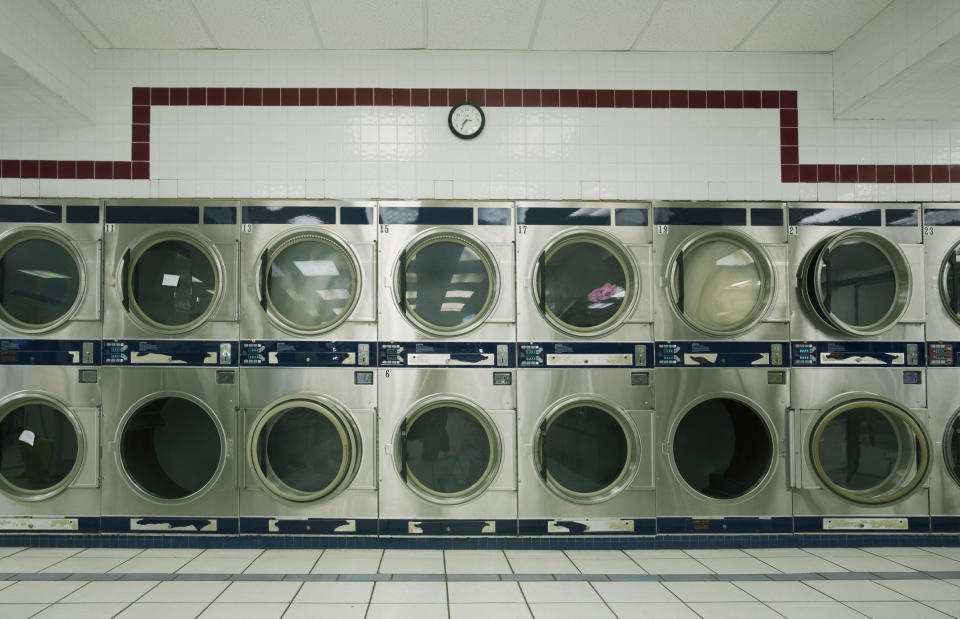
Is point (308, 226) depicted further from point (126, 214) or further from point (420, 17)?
point (420, 17)

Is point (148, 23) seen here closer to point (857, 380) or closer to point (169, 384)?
point (169, 384)

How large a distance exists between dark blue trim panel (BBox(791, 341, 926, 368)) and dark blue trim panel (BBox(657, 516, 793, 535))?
1.09 m

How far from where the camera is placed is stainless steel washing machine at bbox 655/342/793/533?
3.88m

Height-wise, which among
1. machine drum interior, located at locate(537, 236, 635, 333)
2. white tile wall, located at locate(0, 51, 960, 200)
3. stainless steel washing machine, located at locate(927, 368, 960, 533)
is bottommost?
stainless steel washing machine, located at locate(927, 368, 960, 533)

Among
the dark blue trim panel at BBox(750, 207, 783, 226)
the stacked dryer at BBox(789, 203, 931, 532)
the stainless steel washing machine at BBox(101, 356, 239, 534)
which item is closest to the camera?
the stainless steel washing machine at BBox(101, 356, 239, 534)

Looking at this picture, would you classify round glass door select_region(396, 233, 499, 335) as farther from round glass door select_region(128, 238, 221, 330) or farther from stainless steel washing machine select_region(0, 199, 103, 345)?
stainless steel washing machine select_region(0, 199, 103, 345)

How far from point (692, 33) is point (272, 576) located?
14.5 ft

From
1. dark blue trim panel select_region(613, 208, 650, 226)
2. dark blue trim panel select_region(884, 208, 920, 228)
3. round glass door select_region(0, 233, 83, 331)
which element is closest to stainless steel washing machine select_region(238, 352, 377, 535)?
round glass door select_region(0, 233, 83, 331)

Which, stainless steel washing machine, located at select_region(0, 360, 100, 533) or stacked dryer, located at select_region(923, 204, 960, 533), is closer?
stainless steel washing machine, located at select_region(0, 360, 100, 533)

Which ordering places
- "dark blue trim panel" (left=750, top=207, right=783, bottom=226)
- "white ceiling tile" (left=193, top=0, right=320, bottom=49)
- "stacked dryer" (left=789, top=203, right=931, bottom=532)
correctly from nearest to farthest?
"white ceiling tile" (left=193, top=0, right=320, bottom=49)
"stacked dryer" (left=789, top=203, right=931, bottom=532)
"dark blue trim panel" (left=750, top=207, right=783, bottom=226)

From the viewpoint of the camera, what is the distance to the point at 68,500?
3814mm

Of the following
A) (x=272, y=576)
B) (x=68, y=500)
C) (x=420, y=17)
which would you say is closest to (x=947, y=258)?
(x=420, y=17)

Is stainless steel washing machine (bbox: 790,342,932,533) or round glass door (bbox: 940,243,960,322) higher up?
round glass door (bbox: 940,243,960,322)

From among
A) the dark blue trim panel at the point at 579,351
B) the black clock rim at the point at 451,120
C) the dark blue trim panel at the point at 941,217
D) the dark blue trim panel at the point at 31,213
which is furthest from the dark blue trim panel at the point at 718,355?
the dark blue trim panel at the point at 31,213
